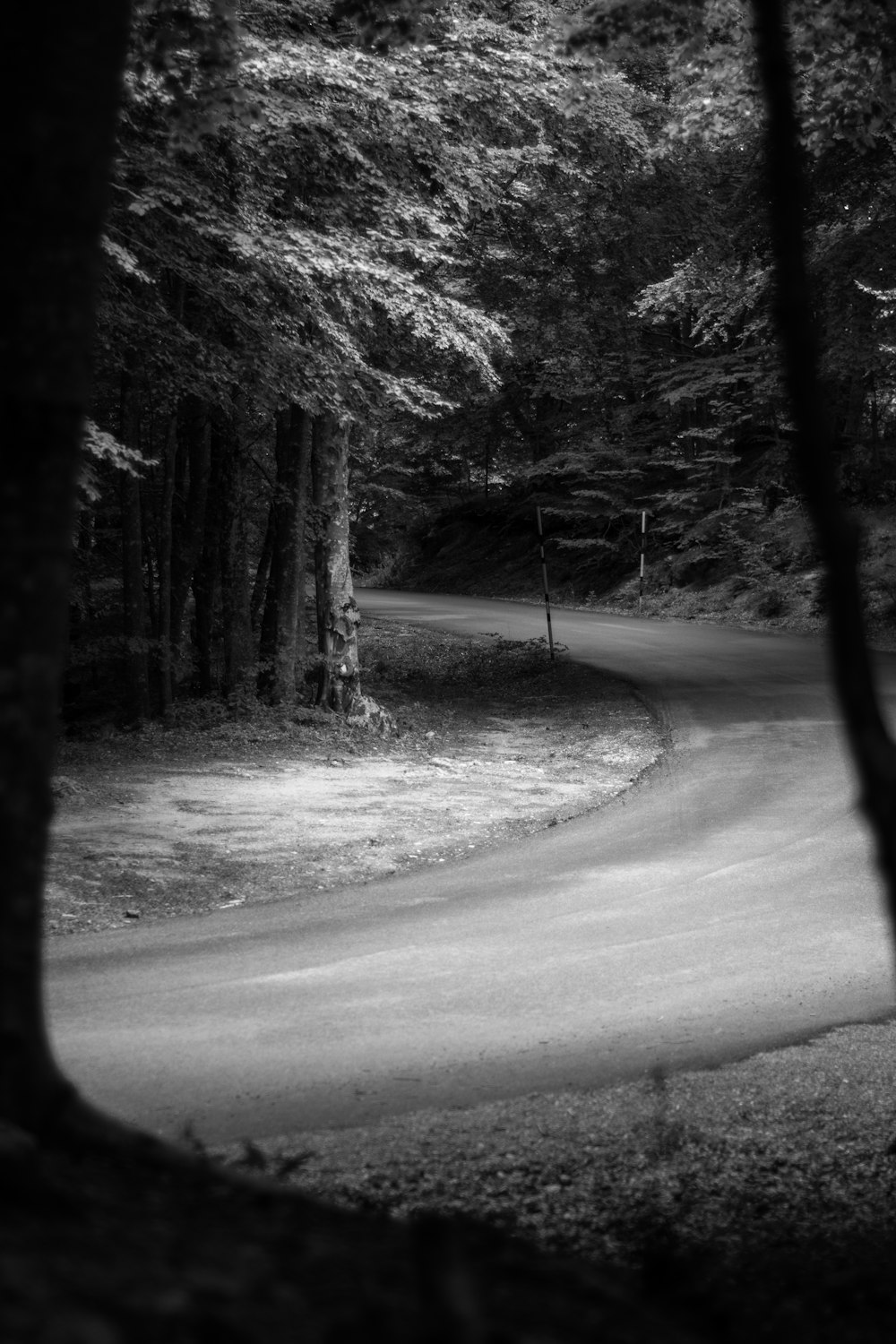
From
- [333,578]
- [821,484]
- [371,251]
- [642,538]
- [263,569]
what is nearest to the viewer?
[821,484]

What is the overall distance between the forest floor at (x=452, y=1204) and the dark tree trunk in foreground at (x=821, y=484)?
0.91 metres

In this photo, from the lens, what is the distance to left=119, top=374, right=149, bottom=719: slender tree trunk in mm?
16781

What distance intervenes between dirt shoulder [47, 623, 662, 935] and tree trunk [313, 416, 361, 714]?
684 mm

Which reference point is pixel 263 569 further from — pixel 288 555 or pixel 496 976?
pixel 496 976

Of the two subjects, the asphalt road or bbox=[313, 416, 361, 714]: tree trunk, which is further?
bbox=[313, 416, 361, 714]: tree trunk

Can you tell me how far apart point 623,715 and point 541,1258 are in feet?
55.0

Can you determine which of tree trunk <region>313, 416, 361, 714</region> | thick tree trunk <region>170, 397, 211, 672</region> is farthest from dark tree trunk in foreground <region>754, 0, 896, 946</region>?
tree trunk <region>313, 416, 361, 714</region>

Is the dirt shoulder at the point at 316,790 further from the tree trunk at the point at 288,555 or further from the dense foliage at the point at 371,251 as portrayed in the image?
the dense foliage at the point at 371,251

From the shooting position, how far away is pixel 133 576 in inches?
683

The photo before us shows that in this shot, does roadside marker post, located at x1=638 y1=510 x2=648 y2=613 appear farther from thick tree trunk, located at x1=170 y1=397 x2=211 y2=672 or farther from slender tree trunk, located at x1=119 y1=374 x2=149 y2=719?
slender tree trunk, located at x1=119 y1=374 x2=149 y2=719

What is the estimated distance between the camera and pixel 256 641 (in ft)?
77.7

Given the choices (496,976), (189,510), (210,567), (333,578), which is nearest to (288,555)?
(333,578)

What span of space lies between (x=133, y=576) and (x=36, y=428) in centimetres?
1567

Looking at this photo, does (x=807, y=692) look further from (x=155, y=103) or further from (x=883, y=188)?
(x=155, y=103)
